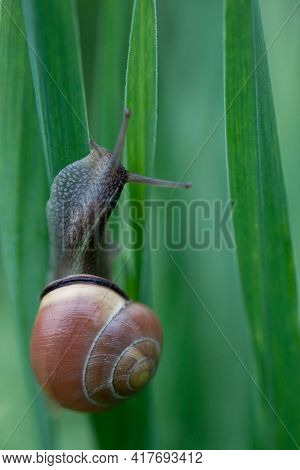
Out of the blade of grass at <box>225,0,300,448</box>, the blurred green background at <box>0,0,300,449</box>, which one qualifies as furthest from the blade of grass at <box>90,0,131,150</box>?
the blade of grass at <box>225,0,300,448</box>

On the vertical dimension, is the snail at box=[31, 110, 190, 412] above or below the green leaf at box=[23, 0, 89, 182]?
below

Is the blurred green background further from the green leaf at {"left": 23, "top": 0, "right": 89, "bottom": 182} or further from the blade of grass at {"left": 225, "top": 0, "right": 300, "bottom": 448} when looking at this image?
the green leaf at {"left": 23, "top": 0, "right": 89, "bottom": 182}

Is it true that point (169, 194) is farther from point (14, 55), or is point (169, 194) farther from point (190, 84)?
point (14, 55)

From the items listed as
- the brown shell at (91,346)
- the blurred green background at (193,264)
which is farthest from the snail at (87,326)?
the blurred green background at (193,264)

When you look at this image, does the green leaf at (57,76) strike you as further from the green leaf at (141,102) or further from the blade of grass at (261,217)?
the blade of grass at (261,217)

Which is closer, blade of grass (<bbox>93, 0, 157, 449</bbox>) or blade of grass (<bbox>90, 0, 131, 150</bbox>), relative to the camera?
blade of grass (<bbox>93, 0, 157, 449</bbox>)

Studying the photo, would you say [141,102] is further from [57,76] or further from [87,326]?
[87,326]
